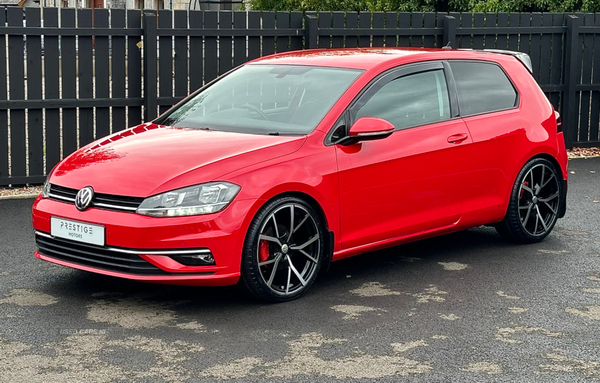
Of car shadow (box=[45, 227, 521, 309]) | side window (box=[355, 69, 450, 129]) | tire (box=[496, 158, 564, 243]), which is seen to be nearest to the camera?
car shadow (box=[45, 227, 521, 309])

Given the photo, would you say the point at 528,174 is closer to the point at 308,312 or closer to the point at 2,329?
the point at 308,312

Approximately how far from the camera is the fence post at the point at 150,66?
11141 millimetres

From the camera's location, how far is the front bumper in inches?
226

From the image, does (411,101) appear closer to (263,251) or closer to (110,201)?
(263,251)

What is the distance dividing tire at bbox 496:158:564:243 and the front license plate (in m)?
3.60

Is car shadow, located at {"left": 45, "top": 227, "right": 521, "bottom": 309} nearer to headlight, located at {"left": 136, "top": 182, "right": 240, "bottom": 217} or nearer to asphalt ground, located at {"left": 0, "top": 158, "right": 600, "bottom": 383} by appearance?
asphalt ground, located at {"left": 0, "top": 158, "right": 600, "bottom": 383}

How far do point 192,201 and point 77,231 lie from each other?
30.9 inches

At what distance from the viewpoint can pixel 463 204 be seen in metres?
7.43

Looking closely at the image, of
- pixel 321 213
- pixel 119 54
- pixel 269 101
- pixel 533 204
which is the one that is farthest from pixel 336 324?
pixel 119 54

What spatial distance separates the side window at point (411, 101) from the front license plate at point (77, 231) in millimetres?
2002

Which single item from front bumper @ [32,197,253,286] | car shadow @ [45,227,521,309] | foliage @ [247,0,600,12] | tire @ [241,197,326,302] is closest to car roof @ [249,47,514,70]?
tire @ [241,197,326,302]

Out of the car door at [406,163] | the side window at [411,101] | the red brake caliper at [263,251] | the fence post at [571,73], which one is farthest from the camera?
the fence post at [571,73]

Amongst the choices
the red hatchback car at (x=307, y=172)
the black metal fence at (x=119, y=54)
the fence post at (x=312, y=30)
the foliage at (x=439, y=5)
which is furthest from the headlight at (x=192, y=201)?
the foliage at (x=439, y=5)

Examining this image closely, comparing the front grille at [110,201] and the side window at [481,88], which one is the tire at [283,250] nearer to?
the front grille at [110,201]
